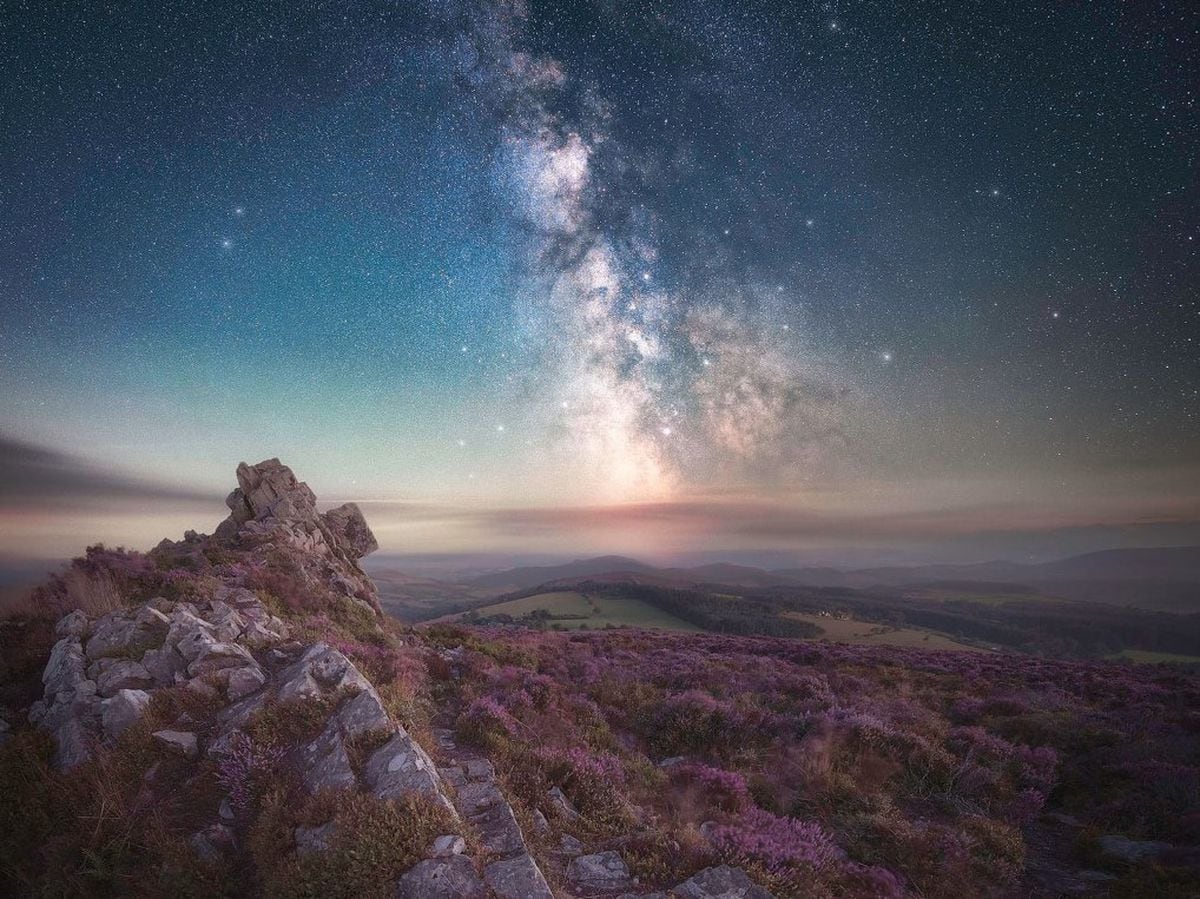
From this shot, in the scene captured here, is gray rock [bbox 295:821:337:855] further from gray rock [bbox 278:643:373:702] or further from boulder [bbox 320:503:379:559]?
boulder [bbox 320:503:379:559]

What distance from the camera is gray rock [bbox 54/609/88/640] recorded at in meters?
11.2

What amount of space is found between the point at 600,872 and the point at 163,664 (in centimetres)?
975

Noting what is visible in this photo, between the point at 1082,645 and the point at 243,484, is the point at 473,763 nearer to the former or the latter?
the point at 243,484

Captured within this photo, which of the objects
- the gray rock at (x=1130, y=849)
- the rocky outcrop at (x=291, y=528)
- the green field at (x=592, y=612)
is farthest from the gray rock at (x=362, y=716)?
the green field at (x=592, y=612)

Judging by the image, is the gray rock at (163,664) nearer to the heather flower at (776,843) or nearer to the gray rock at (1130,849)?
the heather flower at (776,843)

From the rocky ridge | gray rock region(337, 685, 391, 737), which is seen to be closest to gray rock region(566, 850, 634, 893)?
the rocky ridge

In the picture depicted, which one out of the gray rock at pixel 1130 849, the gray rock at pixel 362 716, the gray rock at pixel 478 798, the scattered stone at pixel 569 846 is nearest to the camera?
the scattered stone at pixel 569 846

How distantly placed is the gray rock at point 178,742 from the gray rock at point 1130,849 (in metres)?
17.1

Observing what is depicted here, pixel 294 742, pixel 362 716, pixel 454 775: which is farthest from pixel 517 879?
pixel 294 742

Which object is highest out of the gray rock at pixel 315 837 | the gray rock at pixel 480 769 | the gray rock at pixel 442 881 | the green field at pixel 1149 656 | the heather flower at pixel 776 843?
the gray rock at pixel 315 837

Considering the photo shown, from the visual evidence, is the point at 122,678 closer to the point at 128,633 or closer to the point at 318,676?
the point at 128,633

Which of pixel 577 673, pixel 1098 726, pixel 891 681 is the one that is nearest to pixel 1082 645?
pixel 891 681

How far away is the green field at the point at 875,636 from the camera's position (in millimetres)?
40562

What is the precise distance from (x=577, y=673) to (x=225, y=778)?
604 inches
